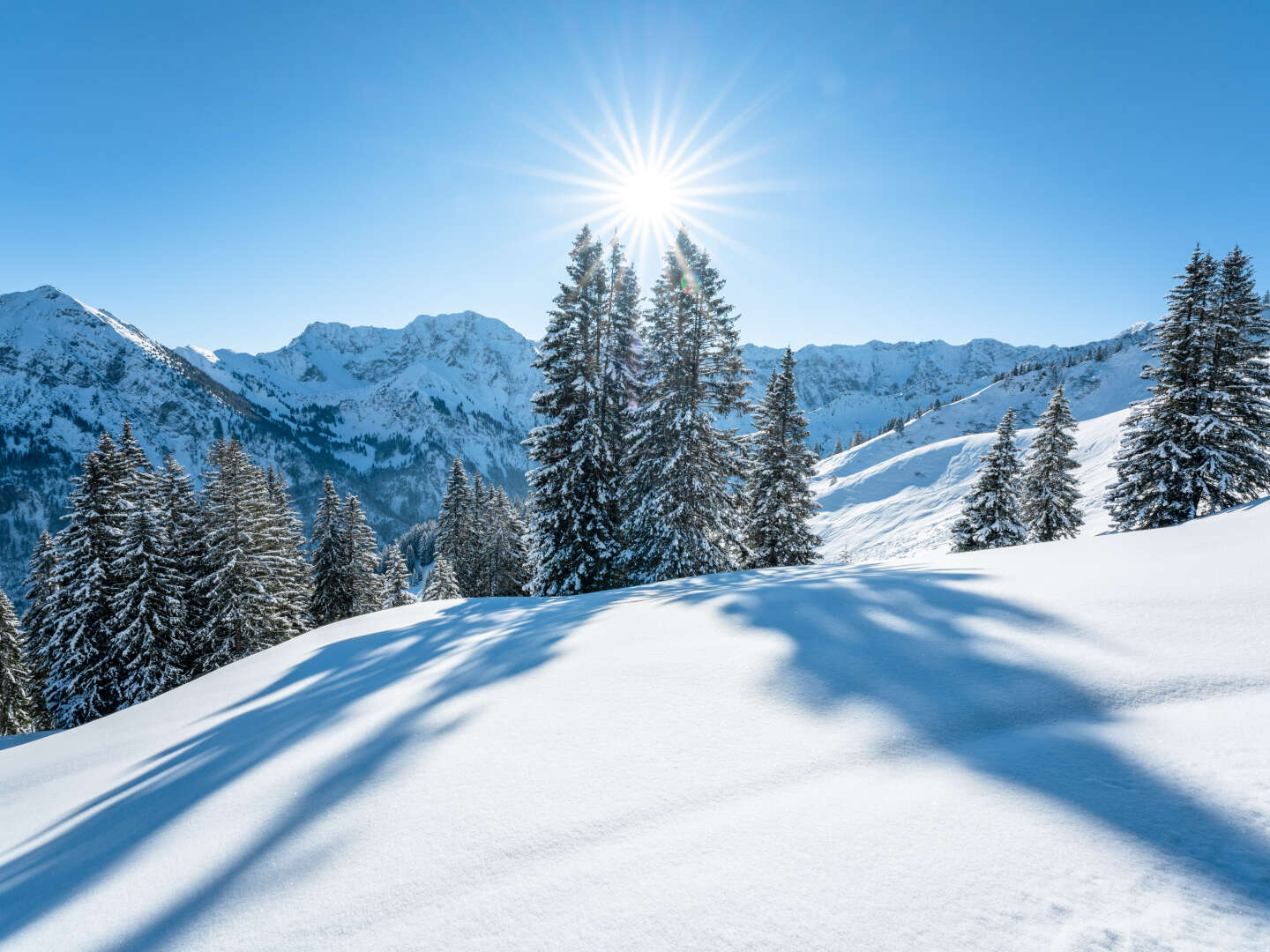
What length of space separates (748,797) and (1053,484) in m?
31.1

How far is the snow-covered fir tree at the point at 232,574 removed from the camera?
2175cm

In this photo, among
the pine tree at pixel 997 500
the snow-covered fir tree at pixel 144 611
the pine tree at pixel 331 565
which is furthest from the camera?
the pine tree at pixel 331 565

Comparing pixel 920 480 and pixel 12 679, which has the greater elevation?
pixel 920 480

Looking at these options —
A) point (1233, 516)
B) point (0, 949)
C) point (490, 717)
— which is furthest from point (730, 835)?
point (1233, 516)

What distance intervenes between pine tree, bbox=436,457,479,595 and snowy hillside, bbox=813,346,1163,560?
25773mm

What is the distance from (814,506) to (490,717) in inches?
845

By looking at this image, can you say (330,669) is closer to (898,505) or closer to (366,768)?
(366,768)

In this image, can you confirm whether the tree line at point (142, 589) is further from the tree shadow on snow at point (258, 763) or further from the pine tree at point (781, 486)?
the pine tree at point (781, 486)

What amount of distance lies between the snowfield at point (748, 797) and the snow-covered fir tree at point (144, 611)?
A: 2006 cm

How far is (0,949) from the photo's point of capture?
2635 mm

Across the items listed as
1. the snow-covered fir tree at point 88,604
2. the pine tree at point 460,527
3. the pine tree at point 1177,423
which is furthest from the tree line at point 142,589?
the pine tree at point 1177,423

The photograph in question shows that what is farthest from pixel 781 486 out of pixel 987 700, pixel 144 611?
pixel 144 611

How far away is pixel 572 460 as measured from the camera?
58.2 ft

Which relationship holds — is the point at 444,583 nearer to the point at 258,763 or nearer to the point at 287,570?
the point at 287,570
